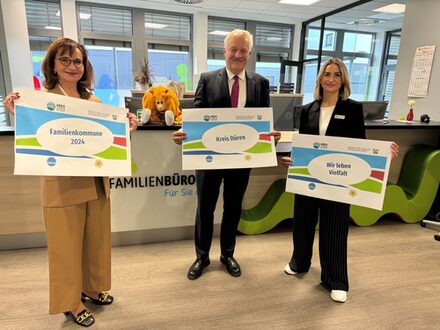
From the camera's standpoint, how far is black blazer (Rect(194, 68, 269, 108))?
1864 millimetres

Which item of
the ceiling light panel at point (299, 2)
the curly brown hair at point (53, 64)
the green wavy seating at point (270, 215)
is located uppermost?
the ceiling light panel at point (299, 2)

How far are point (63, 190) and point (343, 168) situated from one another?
5.00 ft

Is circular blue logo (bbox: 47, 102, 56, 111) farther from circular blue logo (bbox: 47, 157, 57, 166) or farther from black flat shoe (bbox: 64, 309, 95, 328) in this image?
black flat shoe (bbox: 64, 309, 95, 328)

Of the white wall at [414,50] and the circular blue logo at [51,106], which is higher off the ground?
the white wall at [414,50]

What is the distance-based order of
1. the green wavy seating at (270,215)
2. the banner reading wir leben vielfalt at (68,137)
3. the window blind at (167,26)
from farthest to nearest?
the window blind at (167,26), the green wavy seating at (270,215), the banner reading wir leben vielfalt at (68,137)

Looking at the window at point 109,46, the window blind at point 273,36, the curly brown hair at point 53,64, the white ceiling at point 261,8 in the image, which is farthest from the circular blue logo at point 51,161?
the window blind at point 273,36

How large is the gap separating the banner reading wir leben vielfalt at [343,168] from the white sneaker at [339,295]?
0.61 metres

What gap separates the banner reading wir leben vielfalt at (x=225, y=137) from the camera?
179 centimetres

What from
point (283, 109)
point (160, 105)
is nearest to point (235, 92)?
point (160, 105)

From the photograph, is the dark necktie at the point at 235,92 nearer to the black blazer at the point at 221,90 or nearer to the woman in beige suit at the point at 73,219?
the black blazer at the point at 221,90

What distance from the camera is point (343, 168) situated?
5.85 ft

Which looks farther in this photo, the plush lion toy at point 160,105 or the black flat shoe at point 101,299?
the plush lion toy at point 160,105

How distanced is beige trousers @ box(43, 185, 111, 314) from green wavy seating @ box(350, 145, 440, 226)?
2356 mm

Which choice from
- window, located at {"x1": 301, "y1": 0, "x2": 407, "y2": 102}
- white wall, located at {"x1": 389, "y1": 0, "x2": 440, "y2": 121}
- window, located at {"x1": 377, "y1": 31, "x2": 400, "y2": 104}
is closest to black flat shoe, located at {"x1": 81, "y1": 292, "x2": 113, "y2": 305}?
white wall, located at {"x1": 389, "y1": 0, "x2": 440, "y2": 121}
